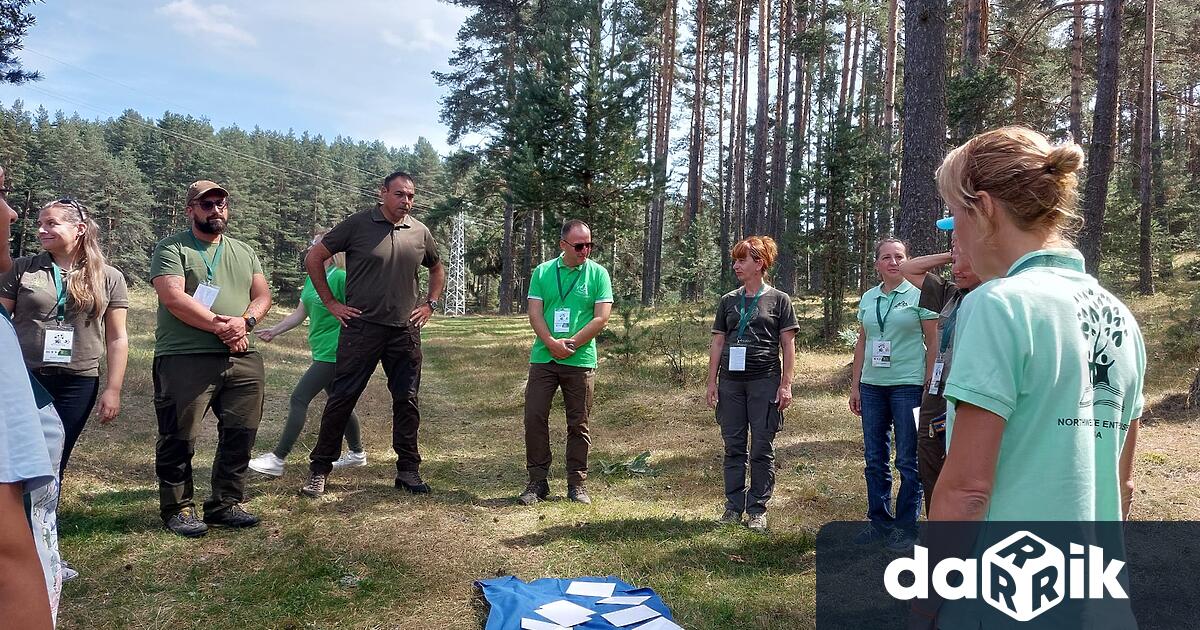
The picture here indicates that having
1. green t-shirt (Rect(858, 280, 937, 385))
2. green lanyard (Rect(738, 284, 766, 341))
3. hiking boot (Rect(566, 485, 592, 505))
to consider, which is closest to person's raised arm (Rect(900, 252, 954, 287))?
green t-shirt (Rect(858, 280, 937, 385))

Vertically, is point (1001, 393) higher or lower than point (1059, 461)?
higher

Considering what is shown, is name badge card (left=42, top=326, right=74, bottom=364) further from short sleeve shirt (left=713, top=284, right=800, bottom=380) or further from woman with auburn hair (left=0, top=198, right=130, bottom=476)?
short sleeve shirt (left=713, top=284, right=800, bottom=380)

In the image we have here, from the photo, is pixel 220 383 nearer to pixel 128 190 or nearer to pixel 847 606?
→ pixel 847 606

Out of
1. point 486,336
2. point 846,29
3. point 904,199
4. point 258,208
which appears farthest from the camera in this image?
point 258,208

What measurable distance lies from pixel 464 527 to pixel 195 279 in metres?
2.40

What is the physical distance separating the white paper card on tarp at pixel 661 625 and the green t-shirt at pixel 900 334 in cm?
218

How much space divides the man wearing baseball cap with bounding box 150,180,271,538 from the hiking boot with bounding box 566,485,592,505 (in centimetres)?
227

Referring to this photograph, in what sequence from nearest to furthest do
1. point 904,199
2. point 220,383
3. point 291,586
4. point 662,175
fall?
point 291,586
point 220,383
point 904,199
point 662,175

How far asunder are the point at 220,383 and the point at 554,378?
2.33 m

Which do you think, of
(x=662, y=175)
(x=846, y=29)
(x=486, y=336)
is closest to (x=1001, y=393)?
(x=662, y=175)

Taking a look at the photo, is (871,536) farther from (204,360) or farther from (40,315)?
(40,315)

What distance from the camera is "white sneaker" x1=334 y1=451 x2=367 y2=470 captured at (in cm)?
640

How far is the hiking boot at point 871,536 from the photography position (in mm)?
4777

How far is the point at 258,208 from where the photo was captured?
61.6m
